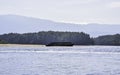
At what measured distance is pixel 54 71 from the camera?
61.2 m

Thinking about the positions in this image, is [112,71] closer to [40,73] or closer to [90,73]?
[90,73]

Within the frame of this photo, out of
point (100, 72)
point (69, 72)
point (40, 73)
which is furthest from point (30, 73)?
point (100, 72)

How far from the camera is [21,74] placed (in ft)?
187

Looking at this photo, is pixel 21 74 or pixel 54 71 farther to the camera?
pixel 54 71

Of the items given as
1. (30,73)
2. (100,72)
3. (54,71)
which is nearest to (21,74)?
(30,73)

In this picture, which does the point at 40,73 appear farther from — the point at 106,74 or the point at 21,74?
the point at 106,74

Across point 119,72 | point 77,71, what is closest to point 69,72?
point 77,71

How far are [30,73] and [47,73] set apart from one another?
2010mm

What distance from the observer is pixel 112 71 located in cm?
6144

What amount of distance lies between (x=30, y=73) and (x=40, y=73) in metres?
1.18

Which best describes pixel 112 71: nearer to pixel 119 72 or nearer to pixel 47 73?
pixel 119 72

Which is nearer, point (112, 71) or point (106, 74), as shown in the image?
point (106, 74)

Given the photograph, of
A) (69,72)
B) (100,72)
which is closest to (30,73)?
(69,72)

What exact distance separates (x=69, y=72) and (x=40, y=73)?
380 centimetres
